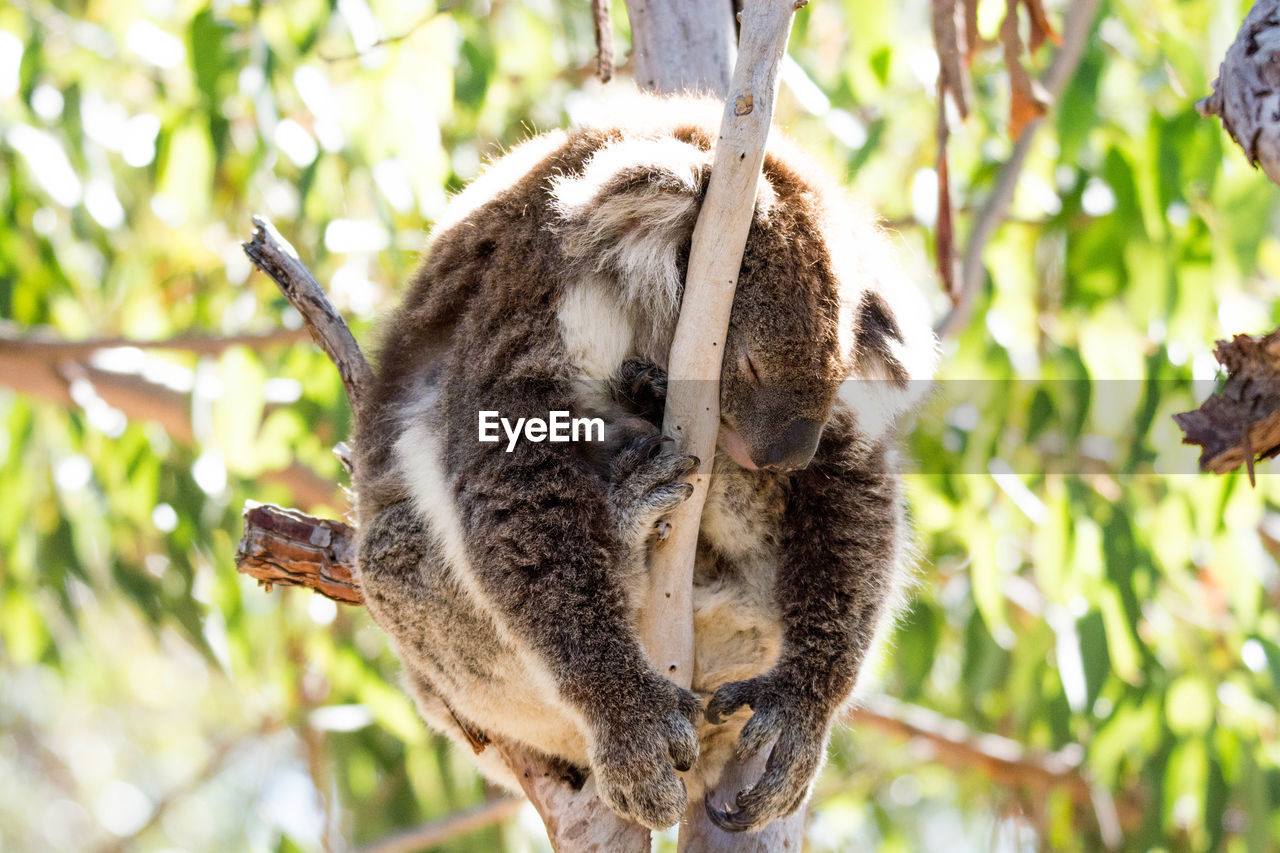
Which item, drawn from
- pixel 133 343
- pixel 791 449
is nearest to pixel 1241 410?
pixel 791 449

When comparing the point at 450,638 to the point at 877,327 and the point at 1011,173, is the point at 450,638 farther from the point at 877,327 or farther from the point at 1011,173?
the point at 1011,173

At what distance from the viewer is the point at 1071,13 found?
4059 mm

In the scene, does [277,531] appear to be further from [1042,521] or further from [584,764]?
[1042,521]

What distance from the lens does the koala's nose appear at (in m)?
2.05

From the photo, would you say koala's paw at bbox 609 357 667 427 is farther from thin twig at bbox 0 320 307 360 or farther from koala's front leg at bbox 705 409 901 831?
thin twig at bbox 0 320 307 360

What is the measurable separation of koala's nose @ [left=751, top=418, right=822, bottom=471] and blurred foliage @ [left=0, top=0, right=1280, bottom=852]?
1.46 m

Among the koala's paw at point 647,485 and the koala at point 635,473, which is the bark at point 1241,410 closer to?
the koala at point 635,473

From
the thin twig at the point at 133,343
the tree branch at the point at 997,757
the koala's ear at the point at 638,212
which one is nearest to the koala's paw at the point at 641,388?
the koala's ear at the point at 638,212

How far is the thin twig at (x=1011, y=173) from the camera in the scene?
3883 mm

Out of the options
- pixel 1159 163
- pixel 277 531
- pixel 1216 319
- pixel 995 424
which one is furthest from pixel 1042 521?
pixel 277 531

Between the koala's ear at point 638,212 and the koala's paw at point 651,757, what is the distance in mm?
722

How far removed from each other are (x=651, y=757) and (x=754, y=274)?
852mm

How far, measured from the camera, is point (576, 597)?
2045 mm

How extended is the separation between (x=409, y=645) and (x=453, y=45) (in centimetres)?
316
